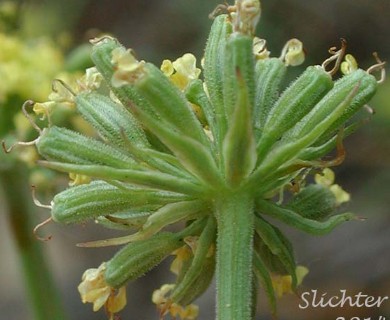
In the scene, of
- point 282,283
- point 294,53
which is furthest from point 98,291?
point 294,53

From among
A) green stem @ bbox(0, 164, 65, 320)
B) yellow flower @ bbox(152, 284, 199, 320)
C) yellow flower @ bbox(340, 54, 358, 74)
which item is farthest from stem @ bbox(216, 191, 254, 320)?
green stem @ bbox(0, 164, 65, 320)

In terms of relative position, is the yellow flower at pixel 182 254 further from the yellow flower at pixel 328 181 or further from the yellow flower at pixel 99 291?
the yellow flower at pixel 328 181

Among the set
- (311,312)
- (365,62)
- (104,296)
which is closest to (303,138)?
(104,296)

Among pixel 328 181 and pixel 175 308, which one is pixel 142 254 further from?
pixel 328 181

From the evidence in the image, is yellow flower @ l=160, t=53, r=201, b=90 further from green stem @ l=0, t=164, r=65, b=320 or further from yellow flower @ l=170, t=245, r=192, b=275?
green stem @ l=0, t=164, r=65, b=320

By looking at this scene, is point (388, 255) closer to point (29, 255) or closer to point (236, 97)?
point (29, 255)
